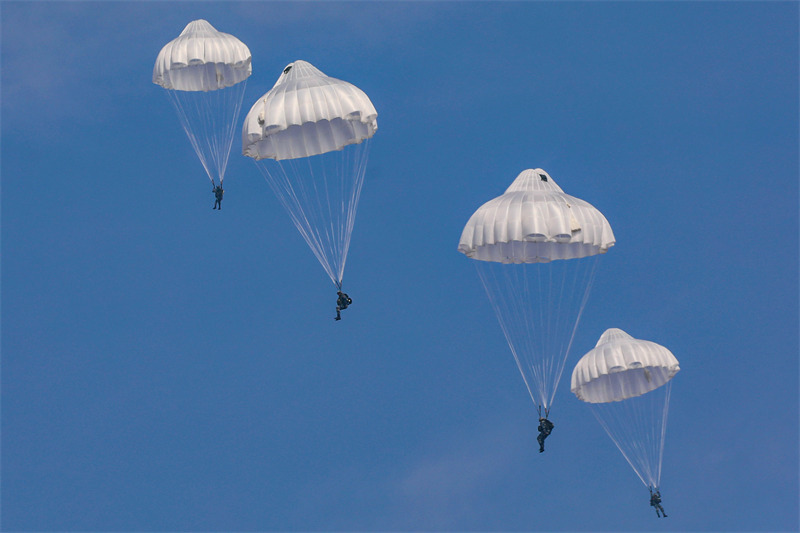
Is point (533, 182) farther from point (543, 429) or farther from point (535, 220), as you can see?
point (543, 429)

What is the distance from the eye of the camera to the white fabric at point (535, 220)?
47656mm

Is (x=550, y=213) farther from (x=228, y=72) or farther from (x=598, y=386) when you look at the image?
(x=228, y=72)

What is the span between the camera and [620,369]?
52.3 m

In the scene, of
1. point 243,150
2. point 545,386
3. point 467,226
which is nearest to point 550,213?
point 467,226

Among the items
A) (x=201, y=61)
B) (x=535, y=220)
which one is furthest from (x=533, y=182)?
(x=201, y=61)

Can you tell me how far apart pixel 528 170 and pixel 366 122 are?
18.9 feet

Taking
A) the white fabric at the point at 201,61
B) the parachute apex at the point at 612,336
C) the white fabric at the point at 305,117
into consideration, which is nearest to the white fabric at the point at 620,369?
the parachute apex at the point at 612,336

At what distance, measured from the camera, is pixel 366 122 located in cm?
4991

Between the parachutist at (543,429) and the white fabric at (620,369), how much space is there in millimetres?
3612

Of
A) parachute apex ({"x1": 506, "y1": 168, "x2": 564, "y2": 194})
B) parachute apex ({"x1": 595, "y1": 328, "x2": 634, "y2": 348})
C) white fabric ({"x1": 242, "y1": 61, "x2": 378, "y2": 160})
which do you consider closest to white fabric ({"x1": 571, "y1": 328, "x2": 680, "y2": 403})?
parachute apex ({"x1": 595, "y1": 328, "x2": 634, "y2": 348})

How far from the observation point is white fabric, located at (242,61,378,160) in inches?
1921

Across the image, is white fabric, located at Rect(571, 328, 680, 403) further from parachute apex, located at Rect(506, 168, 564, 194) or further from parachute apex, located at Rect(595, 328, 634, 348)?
parachute apex, located at Rect(506, 168, 564, 194)

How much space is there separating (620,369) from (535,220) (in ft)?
25.3

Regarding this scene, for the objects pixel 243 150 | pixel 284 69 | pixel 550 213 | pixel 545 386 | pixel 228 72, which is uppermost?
pixel 228 72
